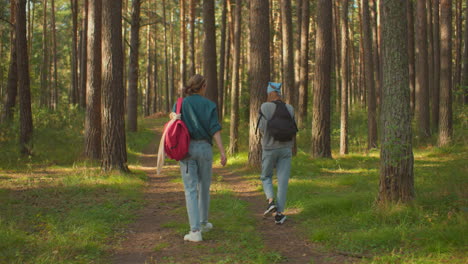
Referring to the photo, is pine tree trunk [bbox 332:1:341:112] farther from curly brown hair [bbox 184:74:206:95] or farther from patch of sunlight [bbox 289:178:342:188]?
curly brown hair [bbox 184:74:206:95]

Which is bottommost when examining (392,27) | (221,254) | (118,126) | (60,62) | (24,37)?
(221,254)

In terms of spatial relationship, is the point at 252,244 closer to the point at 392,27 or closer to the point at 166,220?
the point at 166,220

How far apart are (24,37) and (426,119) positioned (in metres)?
16.1

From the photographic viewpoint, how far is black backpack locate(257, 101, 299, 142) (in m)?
6.45

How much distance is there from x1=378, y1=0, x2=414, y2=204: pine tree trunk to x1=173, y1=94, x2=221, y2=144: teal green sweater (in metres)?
2.61

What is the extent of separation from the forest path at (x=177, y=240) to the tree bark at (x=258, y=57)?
10.3 feet

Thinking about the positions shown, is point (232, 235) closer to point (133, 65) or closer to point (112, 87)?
point (112, 87)

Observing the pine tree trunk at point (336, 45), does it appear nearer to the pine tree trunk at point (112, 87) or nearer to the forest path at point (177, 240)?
the pine tree trunk at point (112, 87)

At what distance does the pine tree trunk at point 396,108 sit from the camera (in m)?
6.23

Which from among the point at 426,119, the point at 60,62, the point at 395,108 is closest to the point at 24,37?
the point at 395,108

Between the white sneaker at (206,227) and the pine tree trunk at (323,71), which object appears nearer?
the white sneaker at (206,227)

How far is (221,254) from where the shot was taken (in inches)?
196

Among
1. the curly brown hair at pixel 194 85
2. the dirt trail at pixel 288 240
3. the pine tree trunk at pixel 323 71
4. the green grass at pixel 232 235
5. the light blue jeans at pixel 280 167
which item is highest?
the pine tree trunk at pixel 323 71

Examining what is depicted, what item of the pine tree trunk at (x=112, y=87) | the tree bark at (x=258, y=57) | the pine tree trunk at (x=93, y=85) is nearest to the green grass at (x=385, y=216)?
the tree bark at (x=258, y=57)
